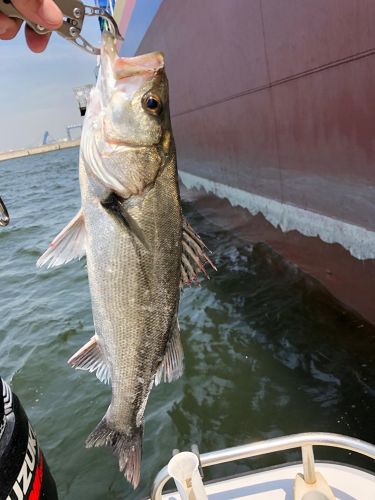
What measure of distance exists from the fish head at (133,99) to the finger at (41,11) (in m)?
0.28

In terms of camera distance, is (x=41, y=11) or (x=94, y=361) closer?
(x=41, y=11)

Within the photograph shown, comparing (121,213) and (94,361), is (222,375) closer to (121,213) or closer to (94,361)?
(94,361)

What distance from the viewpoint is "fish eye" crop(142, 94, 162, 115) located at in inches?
78.5

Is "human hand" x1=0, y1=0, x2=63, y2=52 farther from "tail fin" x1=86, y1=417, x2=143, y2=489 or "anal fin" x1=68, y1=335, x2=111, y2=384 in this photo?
"tail fin" x1=86, y1=417, x2=143, y2=489

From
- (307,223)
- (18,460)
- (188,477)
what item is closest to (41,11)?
(18,460)

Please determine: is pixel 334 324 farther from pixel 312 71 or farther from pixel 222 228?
pixel 222 228

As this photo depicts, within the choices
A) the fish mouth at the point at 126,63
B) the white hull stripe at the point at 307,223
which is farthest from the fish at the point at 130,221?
the white hull stripe at the point at 307,223

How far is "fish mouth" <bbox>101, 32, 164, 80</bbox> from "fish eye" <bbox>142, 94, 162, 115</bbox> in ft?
0.31

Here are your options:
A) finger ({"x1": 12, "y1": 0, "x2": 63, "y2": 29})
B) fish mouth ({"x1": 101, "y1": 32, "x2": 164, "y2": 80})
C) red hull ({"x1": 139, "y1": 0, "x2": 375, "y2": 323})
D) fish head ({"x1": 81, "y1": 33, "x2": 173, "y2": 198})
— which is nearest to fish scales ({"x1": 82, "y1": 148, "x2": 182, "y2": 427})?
fish head ({"x1": 81, "y1": 33, "x2": 173, "y2": 198})

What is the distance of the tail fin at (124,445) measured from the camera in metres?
2.19

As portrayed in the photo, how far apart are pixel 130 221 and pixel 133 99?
22.2 inches

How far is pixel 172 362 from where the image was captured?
7.25 feet

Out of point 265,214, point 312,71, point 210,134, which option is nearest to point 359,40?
point 312,71

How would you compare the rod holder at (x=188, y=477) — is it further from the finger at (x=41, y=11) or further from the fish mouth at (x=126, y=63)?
the finger at (x=41, y=11)
